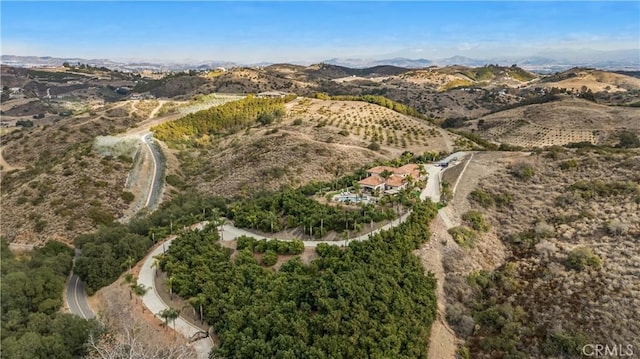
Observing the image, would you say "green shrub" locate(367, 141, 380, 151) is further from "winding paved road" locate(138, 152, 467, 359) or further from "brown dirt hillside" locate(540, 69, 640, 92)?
"brown dirt hillside" locate(540, 69, 640, 92)

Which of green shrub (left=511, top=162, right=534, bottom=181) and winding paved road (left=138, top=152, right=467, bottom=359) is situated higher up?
green shrub (left=511, top=162, right=534, bottom=181)

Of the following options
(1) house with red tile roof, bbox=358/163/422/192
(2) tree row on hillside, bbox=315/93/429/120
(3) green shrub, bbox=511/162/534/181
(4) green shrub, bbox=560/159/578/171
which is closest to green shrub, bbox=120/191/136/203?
(1) house with red tile roof, bbox=358/163/422/192

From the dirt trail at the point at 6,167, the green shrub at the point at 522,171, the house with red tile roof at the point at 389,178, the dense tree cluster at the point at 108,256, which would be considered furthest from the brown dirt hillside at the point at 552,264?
the dirt trail at the point at 6,167

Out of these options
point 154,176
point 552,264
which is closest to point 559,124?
point 552,264

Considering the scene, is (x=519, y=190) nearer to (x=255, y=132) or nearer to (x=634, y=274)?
(x=634, y=274)

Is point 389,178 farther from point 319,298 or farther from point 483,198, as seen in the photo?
point 319,298
